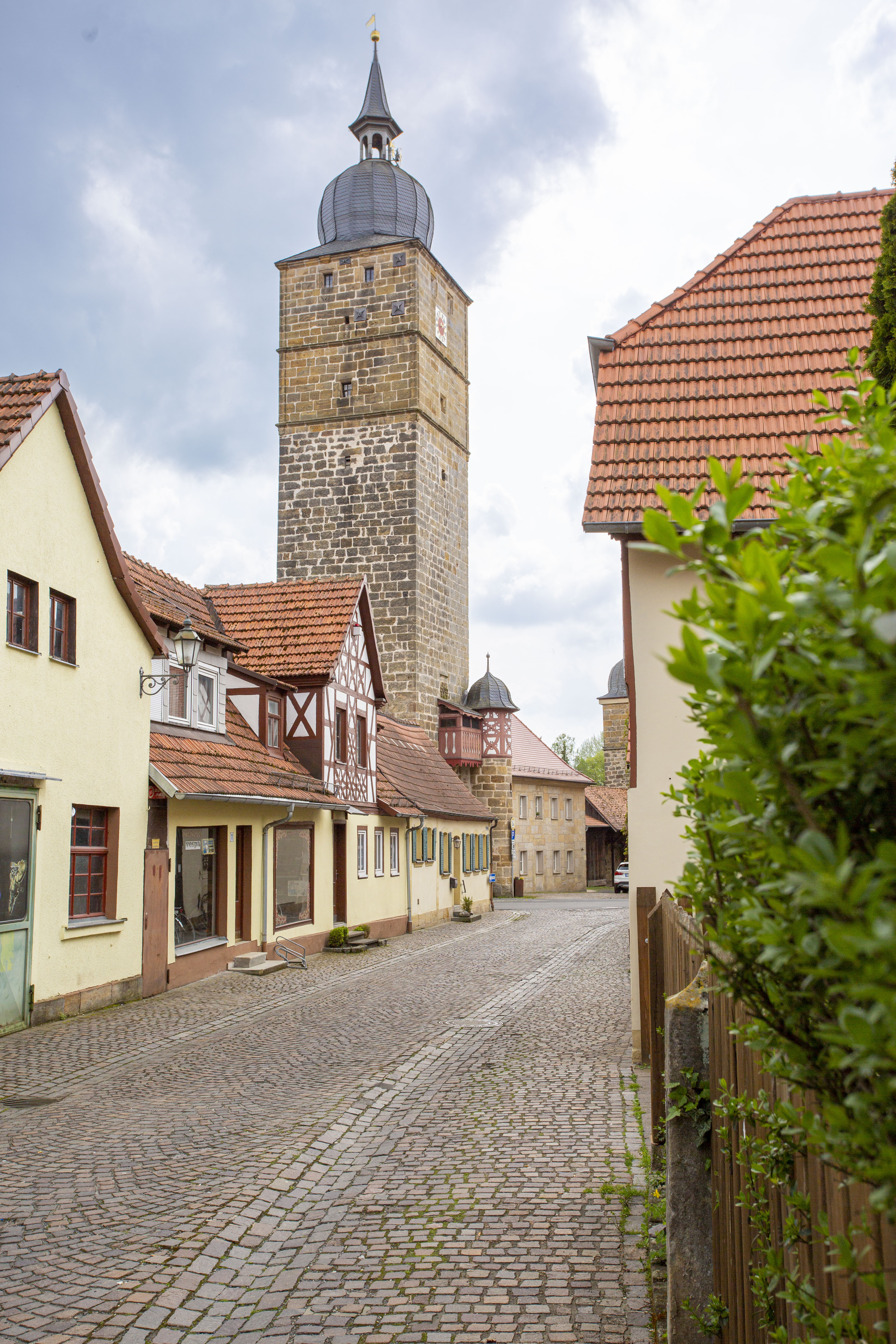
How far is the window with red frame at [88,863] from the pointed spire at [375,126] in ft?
132

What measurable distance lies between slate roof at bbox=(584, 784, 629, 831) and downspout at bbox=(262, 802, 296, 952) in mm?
35165

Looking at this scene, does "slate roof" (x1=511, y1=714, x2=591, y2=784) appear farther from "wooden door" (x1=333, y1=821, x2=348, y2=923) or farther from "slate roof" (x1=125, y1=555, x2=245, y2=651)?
"slate roof" (x1=125, y1=555, x2=245, y2=651)

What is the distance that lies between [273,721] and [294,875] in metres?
2.96

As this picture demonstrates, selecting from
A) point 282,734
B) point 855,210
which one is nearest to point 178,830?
point 282,734

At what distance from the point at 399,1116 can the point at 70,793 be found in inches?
248

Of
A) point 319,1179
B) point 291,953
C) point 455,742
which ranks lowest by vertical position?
point 291,953

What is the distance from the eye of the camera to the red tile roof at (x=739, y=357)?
10.1 meters

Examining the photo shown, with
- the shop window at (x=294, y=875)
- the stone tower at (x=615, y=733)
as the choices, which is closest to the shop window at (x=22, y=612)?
the shop window at (x=294, y=875)

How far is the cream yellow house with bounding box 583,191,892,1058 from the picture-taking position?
948 centimetres

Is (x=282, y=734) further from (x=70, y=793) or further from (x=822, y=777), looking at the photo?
(x=822, y=777)

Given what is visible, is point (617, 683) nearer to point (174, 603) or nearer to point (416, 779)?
point (416, 779)

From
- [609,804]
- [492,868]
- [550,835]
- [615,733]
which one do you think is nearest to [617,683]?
[615,733]

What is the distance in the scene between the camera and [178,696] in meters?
16.9

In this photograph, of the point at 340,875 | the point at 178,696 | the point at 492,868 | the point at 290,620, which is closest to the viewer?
the point at 178,696
